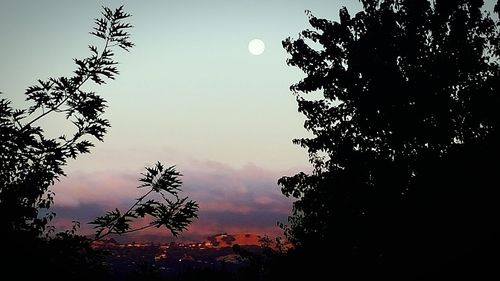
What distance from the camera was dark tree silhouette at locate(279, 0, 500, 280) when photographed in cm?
1335

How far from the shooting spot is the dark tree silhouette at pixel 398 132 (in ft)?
43.8

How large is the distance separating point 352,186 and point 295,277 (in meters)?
4.96

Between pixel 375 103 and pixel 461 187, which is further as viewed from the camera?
pixel 375 103

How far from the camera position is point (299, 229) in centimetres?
1761

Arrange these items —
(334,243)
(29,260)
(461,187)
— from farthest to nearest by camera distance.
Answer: (334,243)
(461,187)
(29,260)

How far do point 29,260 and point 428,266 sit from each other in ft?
23.9

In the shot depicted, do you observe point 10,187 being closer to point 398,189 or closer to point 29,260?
point 29,260

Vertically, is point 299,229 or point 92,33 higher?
point 92,33

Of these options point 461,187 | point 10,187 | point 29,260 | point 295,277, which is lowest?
→ point 295,277

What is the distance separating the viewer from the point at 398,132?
47.9ft

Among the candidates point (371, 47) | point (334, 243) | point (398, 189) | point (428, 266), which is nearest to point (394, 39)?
point (371, 47)

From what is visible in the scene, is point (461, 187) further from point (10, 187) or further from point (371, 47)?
point (10, 187)

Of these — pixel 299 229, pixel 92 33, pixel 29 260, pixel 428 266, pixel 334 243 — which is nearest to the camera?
pixel 29 260

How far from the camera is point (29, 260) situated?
548 centimetres
